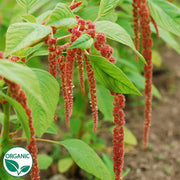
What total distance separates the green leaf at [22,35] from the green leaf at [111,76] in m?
0.13

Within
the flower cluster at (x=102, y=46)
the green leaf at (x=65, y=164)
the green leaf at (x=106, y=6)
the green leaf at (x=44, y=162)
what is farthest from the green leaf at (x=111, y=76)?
the green leaf at (x=65, y=164)

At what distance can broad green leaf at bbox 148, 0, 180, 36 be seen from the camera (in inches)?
26.9

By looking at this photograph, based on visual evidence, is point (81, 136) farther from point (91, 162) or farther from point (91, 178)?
point (91, 162)

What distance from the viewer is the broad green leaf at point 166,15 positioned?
2.24ft

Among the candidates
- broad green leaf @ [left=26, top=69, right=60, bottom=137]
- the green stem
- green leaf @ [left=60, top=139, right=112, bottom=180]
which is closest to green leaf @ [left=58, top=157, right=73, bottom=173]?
green leaf @ [left=60, top=139, right=112, bottom=180]

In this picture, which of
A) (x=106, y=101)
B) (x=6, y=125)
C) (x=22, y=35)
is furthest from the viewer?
(x=106, y=101)

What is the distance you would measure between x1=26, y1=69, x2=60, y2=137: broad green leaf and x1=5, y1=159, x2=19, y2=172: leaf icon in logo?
0.14m

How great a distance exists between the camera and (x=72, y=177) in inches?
60.5

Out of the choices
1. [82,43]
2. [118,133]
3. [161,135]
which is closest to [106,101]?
[118,133]

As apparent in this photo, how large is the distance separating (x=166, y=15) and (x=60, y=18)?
1.16 ft

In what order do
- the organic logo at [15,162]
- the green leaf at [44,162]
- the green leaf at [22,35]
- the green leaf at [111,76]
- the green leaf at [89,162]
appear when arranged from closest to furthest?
the green leaf at [22,35] → the green leaf at [111,76] → the organic logo at [15,162] → the green leaf at [89,162] → the green leaf at [44,162]

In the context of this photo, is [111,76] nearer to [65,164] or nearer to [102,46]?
[102,46]

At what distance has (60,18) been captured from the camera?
1.53 feet

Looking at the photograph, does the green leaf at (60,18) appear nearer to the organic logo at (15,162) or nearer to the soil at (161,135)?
the organic logo at (15,162)
